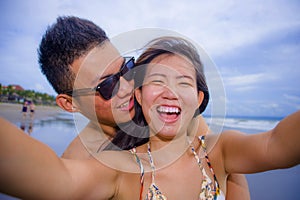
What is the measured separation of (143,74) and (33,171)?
1342 millimetres

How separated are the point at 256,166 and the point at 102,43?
6.33 ft

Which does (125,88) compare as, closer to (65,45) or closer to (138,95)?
(138,95)

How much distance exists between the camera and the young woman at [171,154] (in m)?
1.41

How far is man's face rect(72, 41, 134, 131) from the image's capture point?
254cm

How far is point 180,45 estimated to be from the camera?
2.11 meters

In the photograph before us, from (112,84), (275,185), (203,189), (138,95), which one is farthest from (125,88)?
(275,185)

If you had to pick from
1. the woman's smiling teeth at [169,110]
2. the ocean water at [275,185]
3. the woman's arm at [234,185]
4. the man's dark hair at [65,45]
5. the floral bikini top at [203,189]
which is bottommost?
the ocean water at [275,185]

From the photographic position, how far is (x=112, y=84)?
8.73 feet

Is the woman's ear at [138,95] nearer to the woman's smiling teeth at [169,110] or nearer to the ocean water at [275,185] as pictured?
the woman's smiling teeth at [169,110]

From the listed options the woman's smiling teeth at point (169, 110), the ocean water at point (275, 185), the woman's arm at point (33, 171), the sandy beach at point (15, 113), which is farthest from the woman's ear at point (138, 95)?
the sandy beach at point (15, 113)

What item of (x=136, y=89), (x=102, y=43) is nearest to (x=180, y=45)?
(x=136, y=89)

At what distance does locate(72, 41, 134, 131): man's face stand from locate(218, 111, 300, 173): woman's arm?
1.04m

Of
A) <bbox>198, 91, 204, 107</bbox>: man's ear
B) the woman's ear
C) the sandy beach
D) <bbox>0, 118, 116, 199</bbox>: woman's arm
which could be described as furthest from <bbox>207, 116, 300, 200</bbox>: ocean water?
the sandy beach

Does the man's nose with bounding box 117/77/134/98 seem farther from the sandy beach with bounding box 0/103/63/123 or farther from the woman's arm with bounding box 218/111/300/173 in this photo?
the sandy beach with bounding box 0/103/63/123
